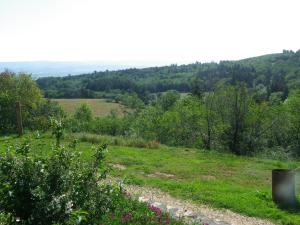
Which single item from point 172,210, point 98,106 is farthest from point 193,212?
point 98,106

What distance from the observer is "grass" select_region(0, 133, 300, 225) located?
12.7m

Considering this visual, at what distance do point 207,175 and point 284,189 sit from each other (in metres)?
4.16

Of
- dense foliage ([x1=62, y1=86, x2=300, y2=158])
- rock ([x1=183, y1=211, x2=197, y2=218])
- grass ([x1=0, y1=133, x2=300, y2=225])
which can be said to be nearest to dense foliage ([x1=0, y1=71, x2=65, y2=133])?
grass ([x1=0, y1=133, x2=300, y2=225])

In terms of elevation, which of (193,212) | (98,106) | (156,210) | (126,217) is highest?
(126,217)

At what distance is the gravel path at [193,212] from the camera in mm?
11203

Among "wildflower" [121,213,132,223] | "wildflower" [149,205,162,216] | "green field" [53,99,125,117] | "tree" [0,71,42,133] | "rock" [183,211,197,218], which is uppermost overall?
"tree" [0,71,42,133]

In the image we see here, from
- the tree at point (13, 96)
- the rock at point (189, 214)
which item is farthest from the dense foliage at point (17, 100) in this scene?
the rock at point (189, 214)

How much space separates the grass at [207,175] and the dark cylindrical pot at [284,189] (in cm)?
32

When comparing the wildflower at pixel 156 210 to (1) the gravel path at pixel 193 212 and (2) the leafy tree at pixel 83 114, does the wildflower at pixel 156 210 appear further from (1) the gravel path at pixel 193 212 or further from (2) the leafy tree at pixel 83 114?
(2) the leafy tree at pixel 83 114

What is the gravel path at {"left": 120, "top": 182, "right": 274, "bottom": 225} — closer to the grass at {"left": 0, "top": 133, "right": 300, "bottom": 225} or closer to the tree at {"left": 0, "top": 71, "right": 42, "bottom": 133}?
the grass at {"left": 0, "top": 133, "right": 300, "bottom": 225}

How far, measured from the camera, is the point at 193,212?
38.7ft

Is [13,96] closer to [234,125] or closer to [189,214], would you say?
[234,125]

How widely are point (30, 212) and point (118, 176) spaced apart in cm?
950

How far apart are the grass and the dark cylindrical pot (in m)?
0.32
